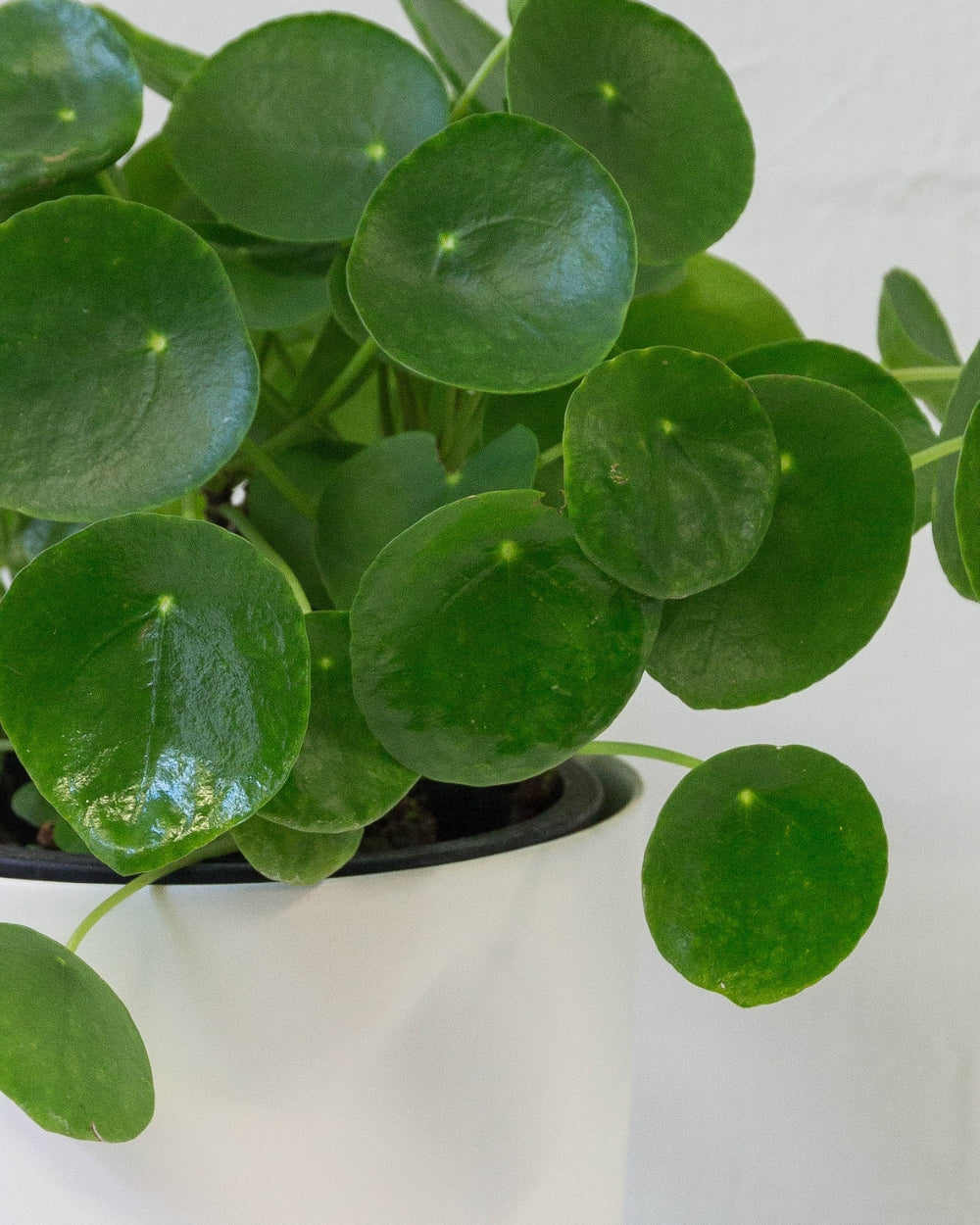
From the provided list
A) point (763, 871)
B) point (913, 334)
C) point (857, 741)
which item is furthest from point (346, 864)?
point (857, 741)

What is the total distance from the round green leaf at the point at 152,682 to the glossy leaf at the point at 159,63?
9.0 inches

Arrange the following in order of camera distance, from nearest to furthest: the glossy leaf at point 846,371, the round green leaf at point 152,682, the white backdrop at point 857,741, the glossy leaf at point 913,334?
1. the round green leaf at point 152,682
2. the glossy leaf at point 846,371
3. the glossy leaf at point 913,334
4. the white backdrop at point 857,741

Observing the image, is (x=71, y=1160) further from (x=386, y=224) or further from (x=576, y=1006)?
(x=386, y=224)

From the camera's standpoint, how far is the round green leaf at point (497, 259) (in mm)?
360

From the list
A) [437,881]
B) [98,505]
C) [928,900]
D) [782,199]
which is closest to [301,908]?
[437,881]

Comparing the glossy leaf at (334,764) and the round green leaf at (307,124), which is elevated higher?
the round green leaf at (307,124)

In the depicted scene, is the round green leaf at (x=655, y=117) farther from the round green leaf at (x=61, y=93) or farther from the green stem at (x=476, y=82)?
the round green leaf at (x=61, y=93)

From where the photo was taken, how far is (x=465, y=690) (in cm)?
36

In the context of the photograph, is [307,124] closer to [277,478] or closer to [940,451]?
[277,478]

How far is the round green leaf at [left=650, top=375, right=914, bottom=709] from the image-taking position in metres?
0.38

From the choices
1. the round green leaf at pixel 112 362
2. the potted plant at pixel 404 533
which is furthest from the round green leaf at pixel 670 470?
the round green leaf at pixel 112 362

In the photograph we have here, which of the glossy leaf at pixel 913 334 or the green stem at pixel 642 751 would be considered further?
the glossy leaf at pixel 913 334

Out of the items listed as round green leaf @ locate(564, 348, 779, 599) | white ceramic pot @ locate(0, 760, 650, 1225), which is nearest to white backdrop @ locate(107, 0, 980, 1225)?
white ceramic pot @ locate(0, 760, 650, 1225)

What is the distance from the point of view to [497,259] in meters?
0.38
